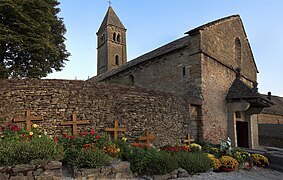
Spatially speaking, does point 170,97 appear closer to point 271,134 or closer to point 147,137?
point 147,137

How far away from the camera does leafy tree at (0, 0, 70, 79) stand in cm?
1202

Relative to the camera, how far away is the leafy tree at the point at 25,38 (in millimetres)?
12023

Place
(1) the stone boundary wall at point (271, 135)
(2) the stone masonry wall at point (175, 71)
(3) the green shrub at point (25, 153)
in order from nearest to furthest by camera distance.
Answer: (3) the green shrub at point (25, 153) < (2) the stone masonry wall at point (175, 71) < (1) the stone boundary wall at point (271, 135)

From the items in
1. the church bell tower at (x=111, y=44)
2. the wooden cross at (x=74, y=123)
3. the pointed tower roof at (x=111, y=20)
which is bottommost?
the wooden cross at (x=74, y=123)

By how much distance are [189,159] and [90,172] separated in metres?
3.19

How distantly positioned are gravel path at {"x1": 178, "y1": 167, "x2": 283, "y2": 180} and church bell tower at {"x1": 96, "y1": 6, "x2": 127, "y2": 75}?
27839 millimetres

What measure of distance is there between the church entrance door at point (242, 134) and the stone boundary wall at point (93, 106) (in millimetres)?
7760

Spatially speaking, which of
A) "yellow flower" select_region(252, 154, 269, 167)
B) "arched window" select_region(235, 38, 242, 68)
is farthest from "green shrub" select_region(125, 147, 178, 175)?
"arched window" select_region(235, 38, 242, 68)

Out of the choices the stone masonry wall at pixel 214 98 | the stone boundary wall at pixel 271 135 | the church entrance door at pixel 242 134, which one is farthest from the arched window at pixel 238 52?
the stone boundary wall at pixel 271 135

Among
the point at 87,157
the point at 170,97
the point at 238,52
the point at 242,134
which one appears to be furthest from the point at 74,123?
the point at 238,52

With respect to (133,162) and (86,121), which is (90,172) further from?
(86,121)

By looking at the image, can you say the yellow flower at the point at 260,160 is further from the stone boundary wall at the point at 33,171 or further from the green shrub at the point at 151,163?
the stone boundary wall at the point at 33,171

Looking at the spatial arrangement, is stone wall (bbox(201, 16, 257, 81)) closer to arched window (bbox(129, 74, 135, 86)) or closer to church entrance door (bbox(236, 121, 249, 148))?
church entrance door (bbox(236, 121, 249, 148))

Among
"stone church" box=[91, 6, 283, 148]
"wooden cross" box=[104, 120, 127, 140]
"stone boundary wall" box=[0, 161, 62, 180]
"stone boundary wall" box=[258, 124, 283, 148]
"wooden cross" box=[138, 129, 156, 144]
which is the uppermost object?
"stone church" box=[91, 6, 283, 148]
